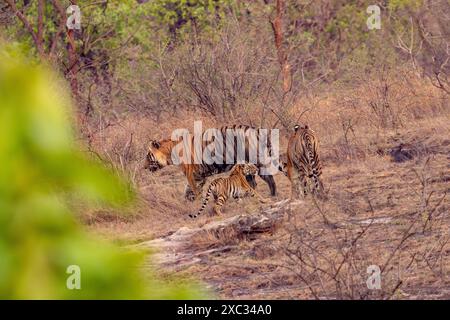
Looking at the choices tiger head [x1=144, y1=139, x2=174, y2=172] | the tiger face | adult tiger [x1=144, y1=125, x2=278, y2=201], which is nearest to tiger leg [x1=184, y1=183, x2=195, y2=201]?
adult tiger [x1=144, y1=125, x2=278, y2=201]

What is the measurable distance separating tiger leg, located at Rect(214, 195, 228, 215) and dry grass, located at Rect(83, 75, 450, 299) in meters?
0.10

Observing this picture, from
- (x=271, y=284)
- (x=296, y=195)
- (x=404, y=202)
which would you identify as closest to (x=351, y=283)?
(x=271, y=284)

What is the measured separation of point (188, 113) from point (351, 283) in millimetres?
7015

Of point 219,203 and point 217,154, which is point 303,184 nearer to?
point 219,203

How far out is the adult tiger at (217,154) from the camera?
9.92 metres

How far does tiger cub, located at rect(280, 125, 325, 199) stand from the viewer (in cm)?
955

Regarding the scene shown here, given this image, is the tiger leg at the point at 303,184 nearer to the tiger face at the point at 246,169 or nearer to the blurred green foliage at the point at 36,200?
the tiger face at the point at 246,169

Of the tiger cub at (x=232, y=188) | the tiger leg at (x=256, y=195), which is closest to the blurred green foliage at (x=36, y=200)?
the tiger cub at (x=232, y=188)

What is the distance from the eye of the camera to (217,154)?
33.3 ft

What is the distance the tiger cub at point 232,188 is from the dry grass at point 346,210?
0.11 meters

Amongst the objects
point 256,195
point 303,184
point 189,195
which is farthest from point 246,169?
point 189,195

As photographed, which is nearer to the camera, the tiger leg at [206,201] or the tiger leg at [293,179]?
the tiger leg at [206,201]

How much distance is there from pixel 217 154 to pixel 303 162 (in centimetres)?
86

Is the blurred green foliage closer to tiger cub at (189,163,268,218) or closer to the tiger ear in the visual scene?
tiger cub at (189,163,268,218)
